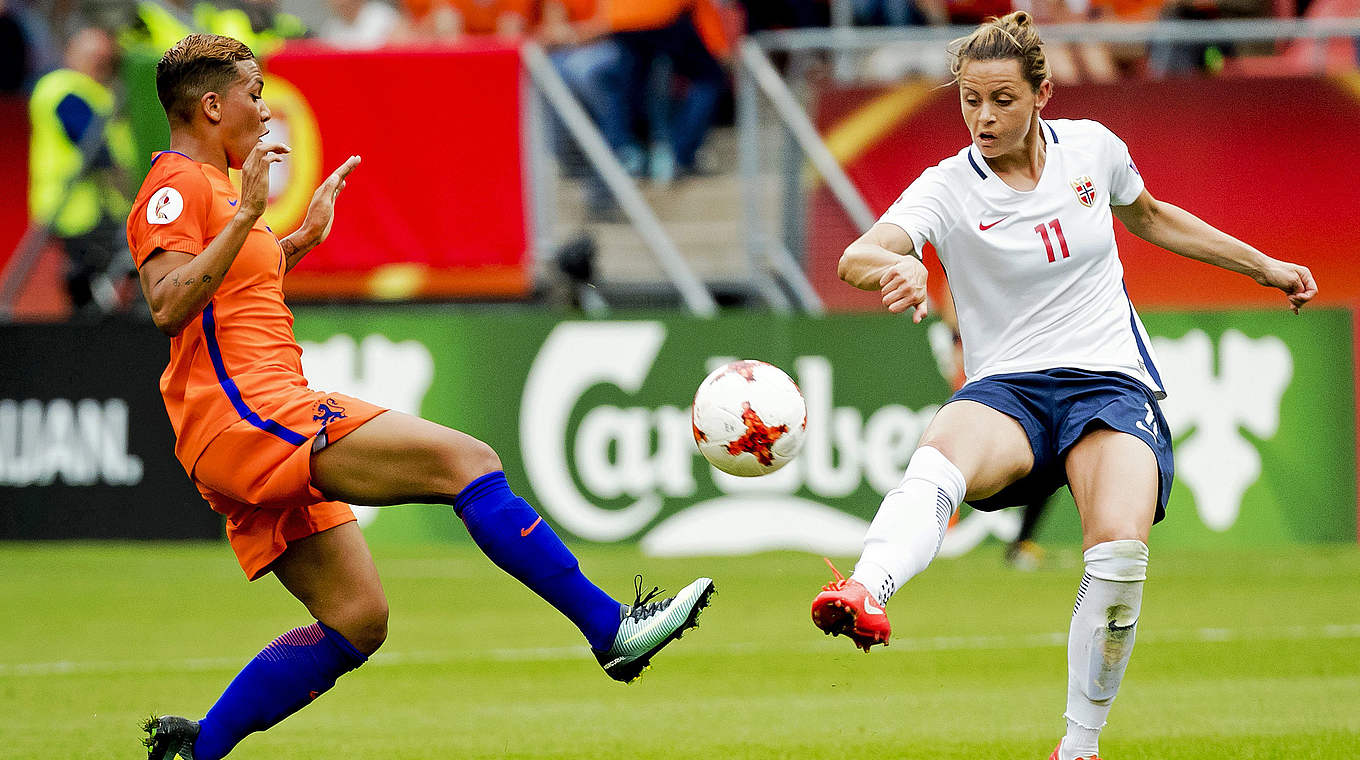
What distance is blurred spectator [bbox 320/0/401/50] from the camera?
49.2ft

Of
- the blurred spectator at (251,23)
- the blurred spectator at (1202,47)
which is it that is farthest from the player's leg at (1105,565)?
the blurred spectator at (251,23)

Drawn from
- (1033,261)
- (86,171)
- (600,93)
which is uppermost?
(1033,261)

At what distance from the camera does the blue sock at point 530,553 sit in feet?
16.4

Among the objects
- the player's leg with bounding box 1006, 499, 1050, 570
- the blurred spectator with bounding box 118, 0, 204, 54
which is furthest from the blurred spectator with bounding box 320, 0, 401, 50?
the player's leg with bounding box 1006, 499, 1050, 570

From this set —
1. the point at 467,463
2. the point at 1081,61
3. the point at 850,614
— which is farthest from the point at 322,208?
the point at 1081,61

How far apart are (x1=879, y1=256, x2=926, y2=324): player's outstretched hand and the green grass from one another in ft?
6.02

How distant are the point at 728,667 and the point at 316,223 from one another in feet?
11.4

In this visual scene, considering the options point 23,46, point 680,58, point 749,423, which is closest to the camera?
point 749,423

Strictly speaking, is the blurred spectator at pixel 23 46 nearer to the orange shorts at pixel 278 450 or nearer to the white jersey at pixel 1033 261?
the orange shorts at pixel 278 450

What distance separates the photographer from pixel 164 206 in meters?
4.97

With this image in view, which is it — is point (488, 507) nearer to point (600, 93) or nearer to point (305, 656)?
point (305, 656)

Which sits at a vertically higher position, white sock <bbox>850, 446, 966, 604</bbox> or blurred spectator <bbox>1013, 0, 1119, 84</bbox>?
white sock <bbox>850, 446, 966, 604</bbox>

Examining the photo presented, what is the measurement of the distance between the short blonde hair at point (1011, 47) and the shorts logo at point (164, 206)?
234 centimetres

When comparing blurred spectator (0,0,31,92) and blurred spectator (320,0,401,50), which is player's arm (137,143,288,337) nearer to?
blurred spectator (320,0,401,50)
